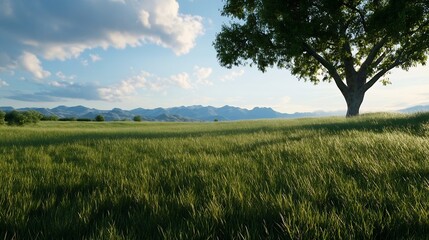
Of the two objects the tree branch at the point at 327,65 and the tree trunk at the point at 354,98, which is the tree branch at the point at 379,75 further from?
the tree branch at the point at 327,65

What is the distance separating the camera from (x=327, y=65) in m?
26.8

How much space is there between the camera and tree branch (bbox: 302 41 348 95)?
87.2ft

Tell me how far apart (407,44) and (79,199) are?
103ft

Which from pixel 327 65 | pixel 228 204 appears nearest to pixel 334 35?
pixel 327 65

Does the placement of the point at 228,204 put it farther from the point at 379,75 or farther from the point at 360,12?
the point at 379,75

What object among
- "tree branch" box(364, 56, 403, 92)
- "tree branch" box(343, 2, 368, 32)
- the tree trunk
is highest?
"tree branch" box(343, 2, 368, 32)

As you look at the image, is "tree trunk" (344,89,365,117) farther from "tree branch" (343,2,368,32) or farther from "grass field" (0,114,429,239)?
"grass field" (0,114,429,239)

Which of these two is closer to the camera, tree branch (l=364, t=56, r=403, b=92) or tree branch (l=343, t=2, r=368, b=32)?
tree branch (l=343, t=2, r=368, b=32)

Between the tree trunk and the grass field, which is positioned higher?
the tree trunk

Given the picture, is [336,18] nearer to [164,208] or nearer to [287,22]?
[287,22]

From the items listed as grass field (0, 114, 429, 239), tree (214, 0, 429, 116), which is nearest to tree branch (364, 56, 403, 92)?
tree (214, 0, 429, 116)

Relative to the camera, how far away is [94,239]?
79.2 inches

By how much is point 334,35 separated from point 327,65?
3005mm

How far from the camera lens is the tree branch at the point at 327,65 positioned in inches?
1046
